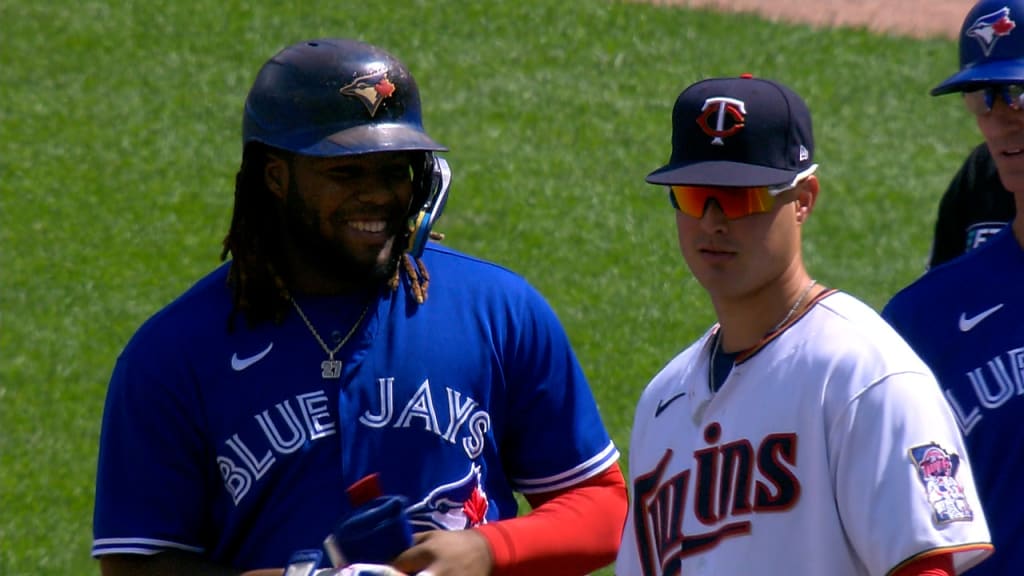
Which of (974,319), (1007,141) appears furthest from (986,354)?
(1007,141)

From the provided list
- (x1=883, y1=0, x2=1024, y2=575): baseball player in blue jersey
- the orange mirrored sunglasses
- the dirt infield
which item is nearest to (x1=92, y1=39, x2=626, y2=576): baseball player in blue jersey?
the orange mirrored sunglasses

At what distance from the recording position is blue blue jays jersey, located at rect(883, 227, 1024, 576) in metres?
3.40

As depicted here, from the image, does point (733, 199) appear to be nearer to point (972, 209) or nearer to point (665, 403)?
point (665, 403)

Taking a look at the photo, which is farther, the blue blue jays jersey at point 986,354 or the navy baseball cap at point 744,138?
the blue blue jays jersey at point 986,354

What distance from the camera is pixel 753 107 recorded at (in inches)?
123

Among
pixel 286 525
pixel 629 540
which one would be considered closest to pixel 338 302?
pixel 286 525

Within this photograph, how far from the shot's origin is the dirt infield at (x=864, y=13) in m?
13.0

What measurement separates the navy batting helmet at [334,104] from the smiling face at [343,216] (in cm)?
5

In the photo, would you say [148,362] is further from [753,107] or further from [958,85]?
[958,85]

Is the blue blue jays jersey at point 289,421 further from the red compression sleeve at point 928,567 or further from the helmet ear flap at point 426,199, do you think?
the red compression sleeve at point 928,567

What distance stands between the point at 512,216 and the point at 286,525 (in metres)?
6.67

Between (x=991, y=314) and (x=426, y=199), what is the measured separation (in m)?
1.15

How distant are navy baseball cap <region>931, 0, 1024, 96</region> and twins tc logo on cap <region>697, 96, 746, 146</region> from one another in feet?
2.69

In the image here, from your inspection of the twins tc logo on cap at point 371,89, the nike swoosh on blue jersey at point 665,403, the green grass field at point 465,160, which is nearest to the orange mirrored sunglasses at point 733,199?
the nike swoosh on blue jersey at point 665,403
